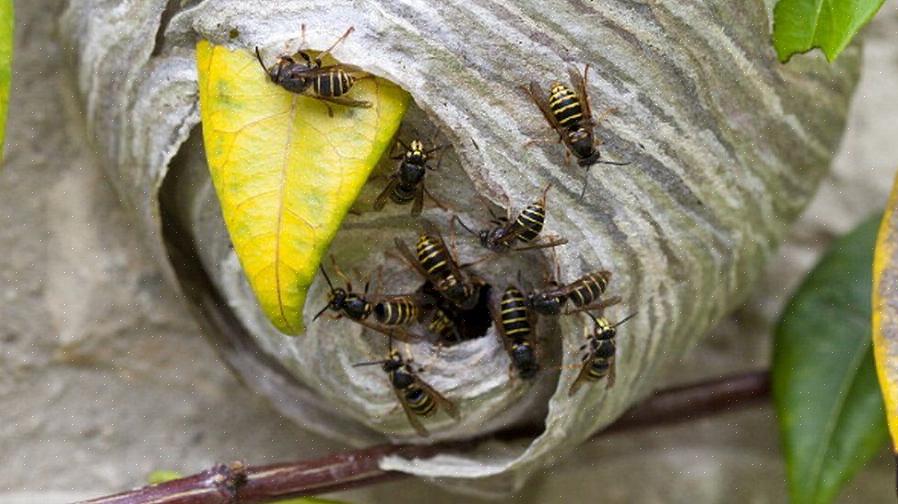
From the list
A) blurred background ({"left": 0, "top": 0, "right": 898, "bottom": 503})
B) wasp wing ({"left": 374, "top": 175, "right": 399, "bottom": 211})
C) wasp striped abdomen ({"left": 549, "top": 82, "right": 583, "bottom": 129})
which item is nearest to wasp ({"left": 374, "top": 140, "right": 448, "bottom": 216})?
wasp wing ({"left": 374, "top": 175, "right": 399, "bottom": 211})

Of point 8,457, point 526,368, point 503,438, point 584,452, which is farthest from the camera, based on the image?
point 584,452

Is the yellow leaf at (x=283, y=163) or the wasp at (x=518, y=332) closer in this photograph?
the yellow leaf at (x=283, y=163)

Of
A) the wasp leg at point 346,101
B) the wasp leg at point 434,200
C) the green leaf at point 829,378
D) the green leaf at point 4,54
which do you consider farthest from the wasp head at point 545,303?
the green leaf at point 4,54

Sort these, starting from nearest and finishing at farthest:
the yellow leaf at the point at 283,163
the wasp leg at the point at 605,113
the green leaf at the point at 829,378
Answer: the yellow leaf at the point at 283,163
the wasp leg at the point at 605,113
the green leaf at the point at 829,378

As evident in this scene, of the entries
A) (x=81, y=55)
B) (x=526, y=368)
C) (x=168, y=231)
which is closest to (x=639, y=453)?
(x=526, y=368)

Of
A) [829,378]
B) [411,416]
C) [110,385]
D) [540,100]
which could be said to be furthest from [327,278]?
[829,378]

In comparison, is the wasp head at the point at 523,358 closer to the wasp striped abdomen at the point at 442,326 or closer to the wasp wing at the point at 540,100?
the wasp striped abdomen at the point at 442,326

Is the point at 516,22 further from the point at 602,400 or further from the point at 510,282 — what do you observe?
the point at 602,400
